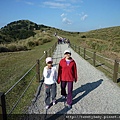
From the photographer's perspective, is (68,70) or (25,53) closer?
(68,70)

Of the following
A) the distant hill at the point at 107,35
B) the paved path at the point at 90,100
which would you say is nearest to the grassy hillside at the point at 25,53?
the paved path at the point at 90,100

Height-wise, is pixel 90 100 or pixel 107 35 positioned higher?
pixel 107 35

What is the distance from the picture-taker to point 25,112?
4.98 meters

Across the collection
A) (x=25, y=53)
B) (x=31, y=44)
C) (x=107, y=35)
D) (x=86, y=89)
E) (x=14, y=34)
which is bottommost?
(x=25, y=53)

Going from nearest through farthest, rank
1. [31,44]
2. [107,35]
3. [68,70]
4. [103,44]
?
1. [68,70]
2. [103,44]
3. [31,44]
4. [107,35]

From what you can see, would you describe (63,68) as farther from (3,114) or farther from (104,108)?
(3,114)

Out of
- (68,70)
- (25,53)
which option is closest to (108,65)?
(68,70)

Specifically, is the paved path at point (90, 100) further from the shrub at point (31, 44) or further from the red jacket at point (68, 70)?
the shrub at point (31, 44)

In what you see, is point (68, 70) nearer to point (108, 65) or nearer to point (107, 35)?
point (108, 65)

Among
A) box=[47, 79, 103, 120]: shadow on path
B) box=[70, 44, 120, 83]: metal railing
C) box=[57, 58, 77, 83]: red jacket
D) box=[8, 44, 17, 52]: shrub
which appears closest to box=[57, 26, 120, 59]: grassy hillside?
box=[70, 44, 120, 83]: metal railing

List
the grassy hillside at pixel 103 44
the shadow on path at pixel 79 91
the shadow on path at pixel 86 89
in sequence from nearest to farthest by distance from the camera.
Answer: the shadow on path at pixel 79 91, the shadow on path at pixel 86 89, the grassy hillside at pixel 103 44

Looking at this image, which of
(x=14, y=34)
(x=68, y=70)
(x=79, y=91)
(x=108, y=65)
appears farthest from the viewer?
(x=14, y=34)

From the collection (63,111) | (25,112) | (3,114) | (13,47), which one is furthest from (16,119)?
(13,47)

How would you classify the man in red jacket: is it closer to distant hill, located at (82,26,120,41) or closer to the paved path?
the paved path
